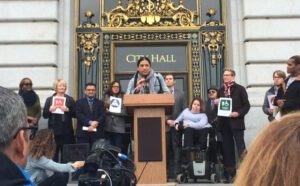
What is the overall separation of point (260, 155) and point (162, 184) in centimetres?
587

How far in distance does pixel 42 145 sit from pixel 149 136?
5.01 feet

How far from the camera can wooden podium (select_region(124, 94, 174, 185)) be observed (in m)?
7.32

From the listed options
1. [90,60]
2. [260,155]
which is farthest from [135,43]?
[260,155]

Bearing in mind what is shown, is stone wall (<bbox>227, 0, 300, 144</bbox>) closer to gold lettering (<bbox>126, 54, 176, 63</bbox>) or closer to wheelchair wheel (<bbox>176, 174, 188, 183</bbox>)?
gold lettering (<bbox>126, 54, 176, 63</bbox>)

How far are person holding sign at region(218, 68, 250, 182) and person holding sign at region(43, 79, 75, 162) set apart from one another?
300 cm

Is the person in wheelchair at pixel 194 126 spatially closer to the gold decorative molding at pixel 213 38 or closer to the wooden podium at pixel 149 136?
the wooden podium at pixel 149 136

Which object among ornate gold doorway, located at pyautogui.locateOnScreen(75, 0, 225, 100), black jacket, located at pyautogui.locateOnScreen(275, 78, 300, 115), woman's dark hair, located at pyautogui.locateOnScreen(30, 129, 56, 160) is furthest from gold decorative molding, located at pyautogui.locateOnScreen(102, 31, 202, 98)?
woman's dark hair, located at pyautogui.locateOnScreen(30, 129, 56, 160)

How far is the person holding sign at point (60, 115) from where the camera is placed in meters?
10.1

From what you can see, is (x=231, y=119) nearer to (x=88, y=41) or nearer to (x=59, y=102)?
(x=59, y=102)

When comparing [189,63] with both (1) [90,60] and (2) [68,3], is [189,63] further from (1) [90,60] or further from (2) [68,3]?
(2) [68,3]

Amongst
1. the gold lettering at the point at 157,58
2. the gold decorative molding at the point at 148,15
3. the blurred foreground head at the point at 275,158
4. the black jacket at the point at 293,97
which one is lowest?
the blurred foreground head at the point at 275,158

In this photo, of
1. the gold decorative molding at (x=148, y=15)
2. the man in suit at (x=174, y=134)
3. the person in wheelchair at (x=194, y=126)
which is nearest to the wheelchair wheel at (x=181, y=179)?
the man in suit at (x=174, y=134)

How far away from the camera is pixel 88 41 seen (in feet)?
44.6

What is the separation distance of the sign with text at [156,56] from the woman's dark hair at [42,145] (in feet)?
22.4
